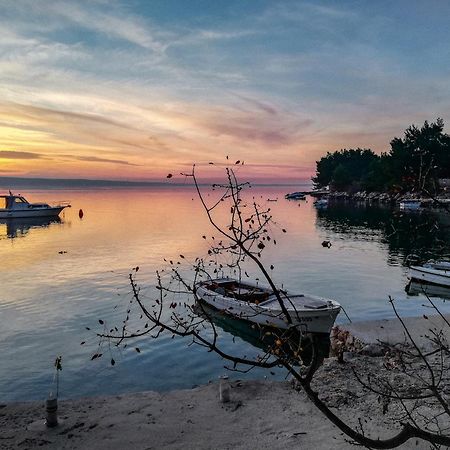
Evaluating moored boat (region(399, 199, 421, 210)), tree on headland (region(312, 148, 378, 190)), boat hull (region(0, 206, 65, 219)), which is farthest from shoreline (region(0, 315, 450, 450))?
tree on headland (region(312, 148, 378, 190))

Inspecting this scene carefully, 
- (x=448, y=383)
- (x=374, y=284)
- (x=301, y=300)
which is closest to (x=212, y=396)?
(x=448, y=383)

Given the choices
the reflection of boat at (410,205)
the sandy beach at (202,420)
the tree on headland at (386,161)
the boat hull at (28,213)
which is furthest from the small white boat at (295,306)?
the reflection of boat at (410,205)

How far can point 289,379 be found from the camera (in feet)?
47.0

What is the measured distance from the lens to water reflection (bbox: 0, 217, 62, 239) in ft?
213

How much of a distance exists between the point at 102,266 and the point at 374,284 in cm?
2328

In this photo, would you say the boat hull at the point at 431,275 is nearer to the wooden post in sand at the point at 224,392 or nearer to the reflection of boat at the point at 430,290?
the reflection of boat at the point at 430,290

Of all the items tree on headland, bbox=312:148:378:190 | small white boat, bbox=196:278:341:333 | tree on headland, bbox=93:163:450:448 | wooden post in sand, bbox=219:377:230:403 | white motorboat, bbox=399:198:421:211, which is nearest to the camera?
tree on headland, bbox=93:163:450:448

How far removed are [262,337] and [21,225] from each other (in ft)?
257

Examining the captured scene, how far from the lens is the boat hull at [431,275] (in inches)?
1145

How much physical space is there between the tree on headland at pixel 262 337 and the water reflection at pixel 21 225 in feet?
116

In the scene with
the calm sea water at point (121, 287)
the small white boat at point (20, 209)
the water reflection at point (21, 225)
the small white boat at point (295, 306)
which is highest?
the small white boat at point (20, 209)

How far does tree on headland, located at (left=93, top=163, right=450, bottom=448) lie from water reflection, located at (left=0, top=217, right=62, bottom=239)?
35.4 m

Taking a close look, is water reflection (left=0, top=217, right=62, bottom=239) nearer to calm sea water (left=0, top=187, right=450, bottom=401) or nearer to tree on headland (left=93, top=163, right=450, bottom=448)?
calm sea water (left=0, top=187, right=450, bottom=401)

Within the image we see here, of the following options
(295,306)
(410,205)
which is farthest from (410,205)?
(295,306)
